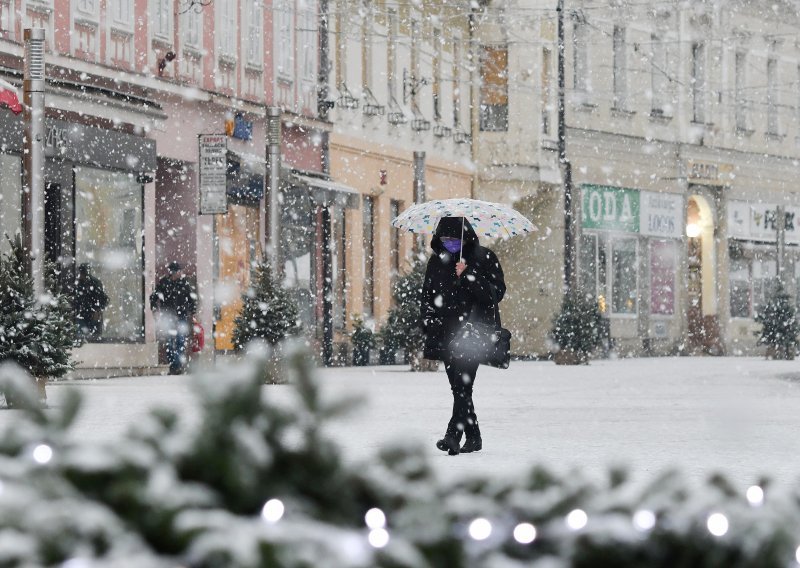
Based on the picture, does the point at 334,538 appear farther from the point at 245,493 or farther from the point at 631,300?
the point at 631,300

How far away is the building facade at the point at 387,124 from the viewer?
120 ft

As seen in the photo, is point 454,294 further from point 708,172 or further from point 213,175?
point 708,172

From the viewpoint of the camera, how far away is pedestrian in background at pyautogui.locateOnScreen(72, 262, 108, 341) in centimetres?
2709

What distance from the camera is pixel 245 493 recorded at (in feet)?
7.05

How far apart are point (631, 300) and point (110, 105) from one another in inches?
853

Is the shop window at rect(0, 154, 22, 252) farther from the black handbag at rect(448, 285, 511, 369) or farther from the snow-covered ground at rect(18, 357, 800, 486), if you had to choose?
the black handbag at rect(448, 285, 511, 369)

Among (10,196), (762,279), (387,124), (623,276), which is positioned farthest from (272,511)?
(762,279)

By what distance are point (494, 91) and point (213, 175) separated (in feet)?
48.7

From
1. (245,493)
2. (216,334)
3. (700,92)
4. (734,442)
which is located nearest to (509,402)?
(734,442)

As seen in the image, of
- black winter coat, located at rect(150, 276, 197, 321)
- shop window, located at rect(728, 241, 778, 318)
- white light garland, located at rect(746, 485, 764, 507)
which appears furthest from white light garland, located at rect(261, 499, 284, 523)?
shop window, located at rect(728, 241, 778, 318)

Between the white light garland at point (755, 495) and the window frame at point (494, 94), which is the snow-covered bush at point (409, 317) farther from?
the white light garland at point (755, 495)

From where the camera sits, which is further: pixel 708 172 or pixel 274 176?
pixel 708 172

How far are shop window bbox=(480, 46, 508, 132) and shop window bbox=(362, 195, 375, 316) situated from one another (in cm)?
573

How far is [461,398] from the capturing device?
12.6m
